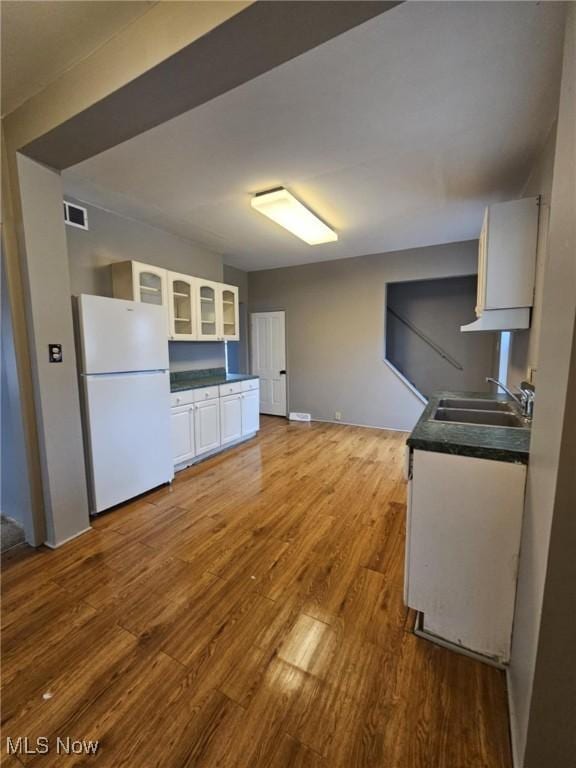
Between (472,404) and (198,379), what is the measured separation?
3.11 meters

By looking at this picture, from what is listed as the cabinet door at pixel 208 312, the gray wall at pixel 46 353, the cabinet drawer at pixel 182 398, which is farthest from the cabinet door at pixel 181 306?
the gray wall at pixel 46 353

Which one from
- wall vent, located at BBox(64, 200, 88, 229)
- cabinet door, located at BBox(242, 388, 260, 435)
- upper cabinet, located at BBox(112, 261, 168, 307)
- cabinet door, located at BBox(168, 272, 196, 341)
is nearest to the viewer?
wall vent, located at BBox(64, 200, 88, 229)

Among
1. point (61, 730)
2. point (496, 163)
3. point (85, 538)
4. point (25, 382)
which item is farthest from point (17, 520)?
point (496, 163)

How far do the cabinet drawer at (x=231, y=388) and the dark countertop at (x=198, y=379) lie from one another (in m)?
0.05

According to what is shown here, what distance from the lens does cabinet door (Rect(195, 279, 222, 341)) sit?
3832mm

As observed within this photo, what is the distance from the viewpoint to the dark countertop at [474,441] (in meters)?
1.24

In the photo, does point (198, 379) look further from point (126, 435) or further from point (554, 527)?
point (554, 527)

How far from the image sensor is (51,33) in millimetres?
1374

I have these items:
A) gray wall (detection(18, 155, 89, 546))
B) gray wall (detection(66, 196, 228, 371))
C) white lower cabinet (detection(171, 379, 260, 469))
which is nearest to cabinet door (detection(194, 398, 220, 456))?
white lower cabinet (detection(171, 379, 260, 469))

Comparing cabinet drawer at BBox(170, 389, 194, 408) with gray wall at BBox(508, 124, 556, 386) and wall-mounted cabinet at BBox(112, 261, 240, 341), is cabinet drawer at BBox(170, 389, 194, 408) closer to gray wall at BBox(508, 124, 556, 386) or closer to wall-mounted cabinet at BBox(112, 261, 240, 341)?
wall-mounted cabinet at BBox(112, 261, 240, 341)

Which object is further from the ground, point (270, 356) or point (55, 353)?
point (55, 353)

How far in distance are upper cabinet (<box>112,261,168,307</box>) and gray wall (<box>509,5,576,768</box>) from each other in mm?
3119

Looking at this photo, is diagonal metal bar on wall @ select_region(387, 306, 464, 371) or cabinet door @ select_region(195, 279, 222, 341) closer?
cabinet door @ select_region(195, 279, 222, 341)

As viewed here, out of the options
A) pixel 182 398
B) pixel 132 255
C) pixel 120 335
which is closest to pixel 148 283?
pixel 132 255
